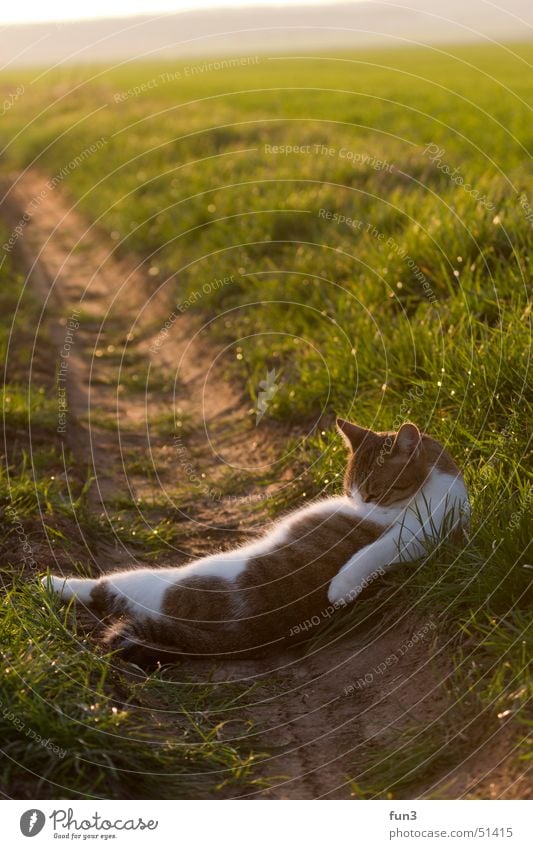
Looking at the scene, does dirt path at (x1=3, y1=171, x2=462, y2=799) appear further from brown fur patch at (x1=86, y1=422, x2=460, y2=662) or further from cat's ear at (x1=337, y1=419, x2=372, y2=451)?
cat's ear at (x1=337, y1=419, x2=372, y2=451)

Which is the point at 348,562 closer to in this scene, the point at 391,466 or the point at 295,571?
the point at 295,571

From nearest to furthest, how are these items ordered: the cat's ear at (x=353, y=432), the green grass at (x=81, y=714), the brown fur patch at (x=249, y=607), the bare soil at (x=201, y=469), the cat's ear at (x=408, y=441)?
the green grass at (x=81, y=714), the bare soil at (x=201, y=469), the brown fur patch at (x=249, y=607), the cat's ear at (x=408, y=441), the cat's ear at (x=353, y=432)

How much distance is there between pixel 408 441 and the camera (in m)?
4.36

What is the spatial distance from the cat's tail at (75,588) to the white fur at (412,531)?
43.6 inches

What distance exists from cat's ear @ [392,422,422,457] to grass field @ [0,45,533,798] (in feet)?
1.36

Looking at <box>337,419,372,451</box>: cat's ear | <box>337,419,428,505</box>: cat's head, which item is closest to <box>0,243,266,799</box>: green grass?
<box>337,419,428,505</box>: cat's head

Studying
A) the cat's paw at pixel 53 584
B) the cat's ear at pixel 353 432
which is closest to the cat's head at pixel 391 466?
the cat's ear at pixel 353 432

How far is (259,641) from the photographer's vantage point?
401cm

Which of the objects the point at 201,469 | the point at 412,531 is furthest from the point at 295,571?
the point at 201,469

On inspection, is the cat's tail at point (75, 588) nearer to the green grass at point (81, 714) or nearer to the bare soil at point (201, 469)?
the green grass at point (81, 714)

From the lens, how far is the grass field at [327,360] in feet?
11.1

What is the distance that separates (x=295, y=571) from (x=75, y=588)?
41.0 inches
